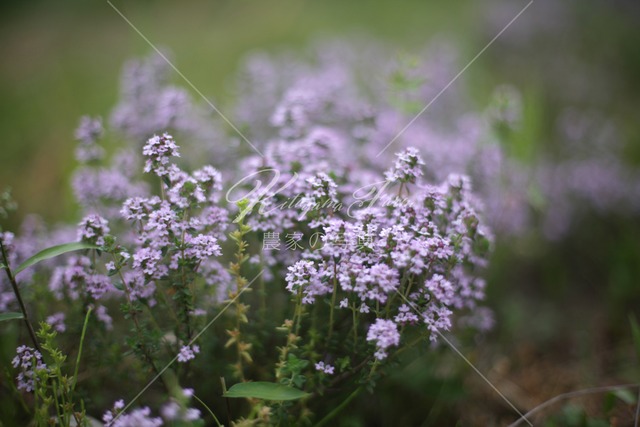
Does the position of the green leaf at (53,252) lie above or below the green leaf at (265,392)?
above

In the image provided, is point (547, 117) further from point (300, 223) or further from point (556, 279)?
point (300, 223)

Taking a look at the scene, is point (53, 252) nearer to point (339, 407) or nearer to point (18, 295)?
point (18, 295)

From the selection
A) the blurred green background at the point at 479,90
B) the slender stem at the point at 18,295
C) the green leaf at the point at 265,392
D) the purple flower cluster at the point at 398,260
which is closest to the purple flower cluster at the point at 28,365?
the slender stem at the point at 18,295

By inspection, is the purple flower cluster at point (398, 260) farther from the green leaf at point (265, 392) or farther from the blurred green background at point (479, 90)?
the blurred green background at point (479, 90)

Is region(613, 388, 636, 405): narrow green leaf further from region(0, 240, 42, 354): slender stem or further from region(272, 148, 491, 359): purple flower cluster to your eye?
region(0, 240, 42, 354): slender stem

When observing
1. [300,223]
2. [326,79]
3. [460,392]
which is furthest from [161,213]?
[326,79]

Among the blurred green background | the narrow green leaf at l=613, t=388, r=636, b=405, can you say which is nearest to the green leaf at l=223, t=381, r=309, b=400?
the blurred green background
